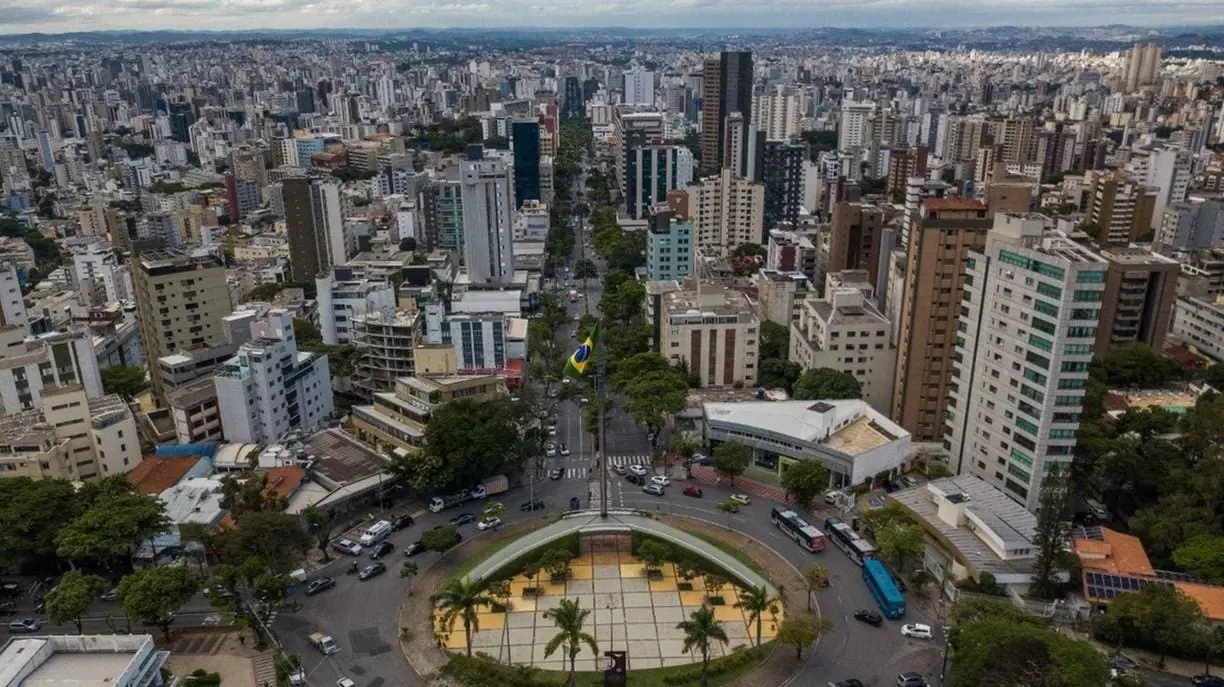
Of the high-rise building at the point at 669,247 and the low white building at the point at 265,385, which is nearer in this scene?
the low white building at the point at 265,385

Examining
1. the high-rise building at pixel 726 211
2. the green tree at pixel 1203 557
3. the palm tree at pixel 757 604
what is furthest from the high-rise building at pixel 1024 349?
the high-rise building at pixel 726 211

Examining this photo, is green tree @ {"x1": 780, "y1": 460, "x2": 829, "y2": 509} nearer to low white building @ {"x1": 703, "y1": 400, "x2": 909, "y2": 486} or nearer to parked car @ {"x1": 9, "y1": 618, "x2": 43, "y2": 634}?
low white building @ {"x1": 703, "y1": 400, "x2": 909, "y2": 486}

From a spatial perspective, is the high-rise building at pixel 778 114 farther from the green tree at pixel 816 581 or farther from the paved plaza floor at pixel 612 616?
the green tree at pixel 816 581

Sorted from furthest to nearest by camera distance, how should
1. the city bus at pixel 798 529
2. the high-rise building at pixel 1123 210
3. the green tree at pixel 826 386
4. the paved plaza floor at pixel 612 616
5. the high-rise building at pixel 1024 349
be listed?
the high-rise building at pixel 1123 210
the green tree at pixel 826 386
the city bus at pixel 798 529
the high-rise building at pixel 1024 349
the paved plaza floor at pixel 612 616

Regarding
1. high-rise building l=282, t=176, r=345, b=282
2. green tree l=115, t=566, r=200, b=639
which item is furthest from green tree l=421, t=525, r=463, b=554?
high-rise building l=282, t=176, r=345, b=282

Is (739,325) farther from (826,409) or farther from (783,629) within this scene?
(783,629)

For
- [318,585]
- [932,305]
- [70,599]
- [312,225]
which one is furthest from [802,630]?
[312,225]
